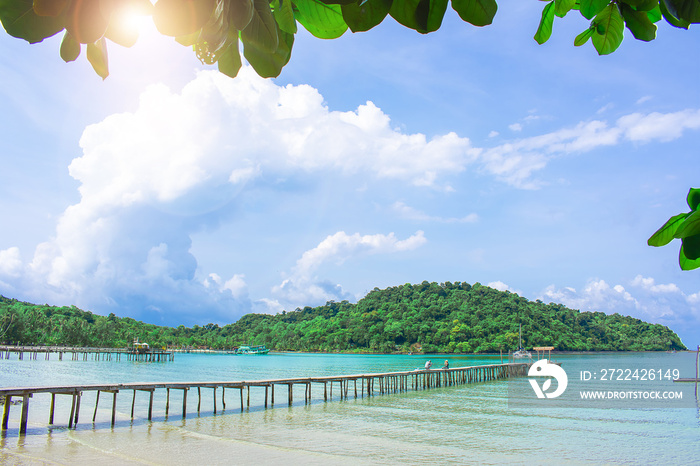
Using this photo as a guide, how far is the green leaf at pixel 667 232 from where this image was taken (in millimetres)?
1112

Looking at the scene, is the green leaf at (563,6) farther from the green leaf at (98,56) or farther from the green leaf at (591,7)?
the green leaf at (98,56)

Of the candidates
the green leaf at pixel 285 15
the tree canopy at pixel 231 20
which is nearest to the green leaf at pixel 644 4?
the tree canopy at pixel 231 20

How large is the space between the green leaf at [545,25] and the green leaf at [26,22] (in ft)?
3.92

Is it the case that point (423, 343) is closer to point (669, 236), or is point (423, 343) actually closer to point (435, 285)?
point (435, 285)

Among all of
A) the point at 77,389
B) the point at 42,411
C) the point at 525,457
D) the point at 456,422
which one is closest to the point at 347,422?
the point at 456,422

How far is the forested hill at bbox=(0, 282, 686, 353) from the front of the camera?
3780 inches

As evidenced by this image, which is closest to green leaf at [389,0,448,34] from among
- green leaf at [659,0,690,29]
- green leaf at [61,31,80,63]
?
green leaf at [659,0,690,29]

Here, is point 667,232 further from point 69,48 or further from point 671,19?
point 69,48

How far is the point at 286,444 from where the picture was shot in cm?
1509

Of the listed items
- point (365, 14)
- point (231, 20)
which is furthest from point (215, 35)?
point (365, 14)

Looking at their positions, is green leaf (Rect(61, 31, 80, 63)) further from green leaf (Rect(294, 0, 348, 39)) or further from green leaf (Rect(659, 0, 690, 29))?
green leaf (Rect(659, 0, 690, 29))

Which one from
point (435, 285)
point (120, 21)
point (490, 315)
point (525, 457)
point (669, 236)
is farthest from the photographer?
point (435, 285)

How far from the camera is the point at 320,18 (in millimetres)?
936

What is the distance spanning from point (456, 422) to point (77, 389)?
1430 centimetres
